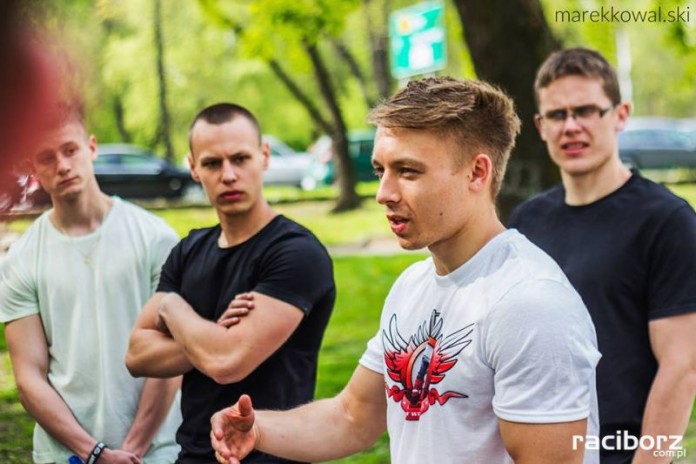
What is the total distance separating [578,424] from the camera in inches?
86.5

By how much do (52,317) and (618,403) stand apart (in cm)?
210

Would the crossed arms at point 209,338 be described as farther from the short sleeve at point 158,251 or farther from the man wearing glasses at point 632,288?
the man wearing glasses at point 632,288

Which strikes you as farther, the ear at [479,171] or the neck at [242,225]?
the neck at [242,225]

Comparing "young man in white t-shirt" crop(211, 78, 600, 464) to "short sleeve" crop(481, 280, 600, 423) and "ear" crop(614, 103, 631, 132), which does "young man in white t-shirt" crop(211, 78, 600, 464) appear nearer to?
"short sleeve" crop(481, 280, 600, 423)

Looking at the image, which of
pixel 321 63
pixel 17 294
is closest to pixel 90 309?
pixel 17 294

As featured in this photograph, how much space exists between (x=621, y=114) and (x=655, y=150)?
25.2m

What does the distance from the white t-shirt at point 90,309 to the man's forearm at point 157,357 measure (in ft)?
0.94

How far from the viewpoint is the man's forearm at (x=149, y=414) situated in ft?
12.3

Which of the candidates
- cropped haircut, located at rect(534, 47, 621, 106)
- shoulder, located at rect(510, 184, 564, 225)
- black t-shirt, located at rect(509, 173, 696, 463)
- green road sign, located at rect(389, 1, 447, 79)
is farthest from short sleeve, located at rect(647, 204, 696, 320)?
green road sign, located at rect(389, 1, 447, 79)

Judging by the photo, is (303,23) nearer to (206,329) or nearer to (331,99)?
(331,99)


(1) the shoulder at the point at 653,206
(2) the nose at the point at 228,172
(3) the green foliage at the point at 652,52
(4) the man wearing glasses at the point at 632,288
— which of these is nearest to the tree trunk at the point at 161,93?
(3) the green foliage at the point at 652,52

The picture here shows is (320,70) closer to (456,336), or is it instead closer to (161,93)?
(161,93)

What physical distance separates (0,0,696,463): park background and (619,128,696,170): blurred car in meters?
3.58

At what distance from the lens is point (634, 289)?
3.29m
